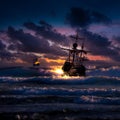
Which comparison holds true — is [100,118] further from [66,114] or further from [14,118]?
[14,118]

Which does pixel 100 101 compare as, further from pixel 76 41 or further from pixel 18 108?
pixel 76 41

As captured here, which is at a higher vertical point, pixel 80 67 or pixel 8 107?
pixel 80 67

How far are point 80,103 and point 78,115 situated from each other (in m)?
5.81

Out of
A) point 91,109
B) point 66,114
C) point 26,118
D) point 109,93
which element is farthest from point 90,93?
point 26,118

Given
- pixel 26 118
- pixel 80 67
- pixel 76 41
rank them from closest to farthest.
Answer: pixel 26 118
pixel 80 67
pixel 76 41

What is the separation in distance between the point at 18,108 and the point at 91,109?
14.9 ft

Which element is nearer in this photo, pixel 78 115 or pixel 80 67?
pixel 78 115

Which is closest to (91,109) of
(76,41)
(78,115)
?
(78,115)

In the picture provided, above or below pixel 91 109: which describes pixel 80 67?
above

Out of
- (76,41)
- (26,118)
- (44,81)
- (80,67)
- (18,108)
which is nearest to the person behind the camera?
(26,118)

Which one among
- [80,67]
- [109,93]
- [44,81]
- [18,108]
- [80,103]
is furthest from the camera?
[80,67]

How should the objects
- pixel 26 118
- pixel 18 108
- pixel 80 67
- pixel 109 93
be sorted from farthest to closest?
pixel 80 67, pixel 109 93, pixel 18 108, pixel 26 118

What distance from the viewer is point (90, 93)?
1198 inches

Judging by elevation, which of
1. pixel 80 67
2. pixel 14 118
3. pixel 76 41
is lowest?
pixel 14 118
